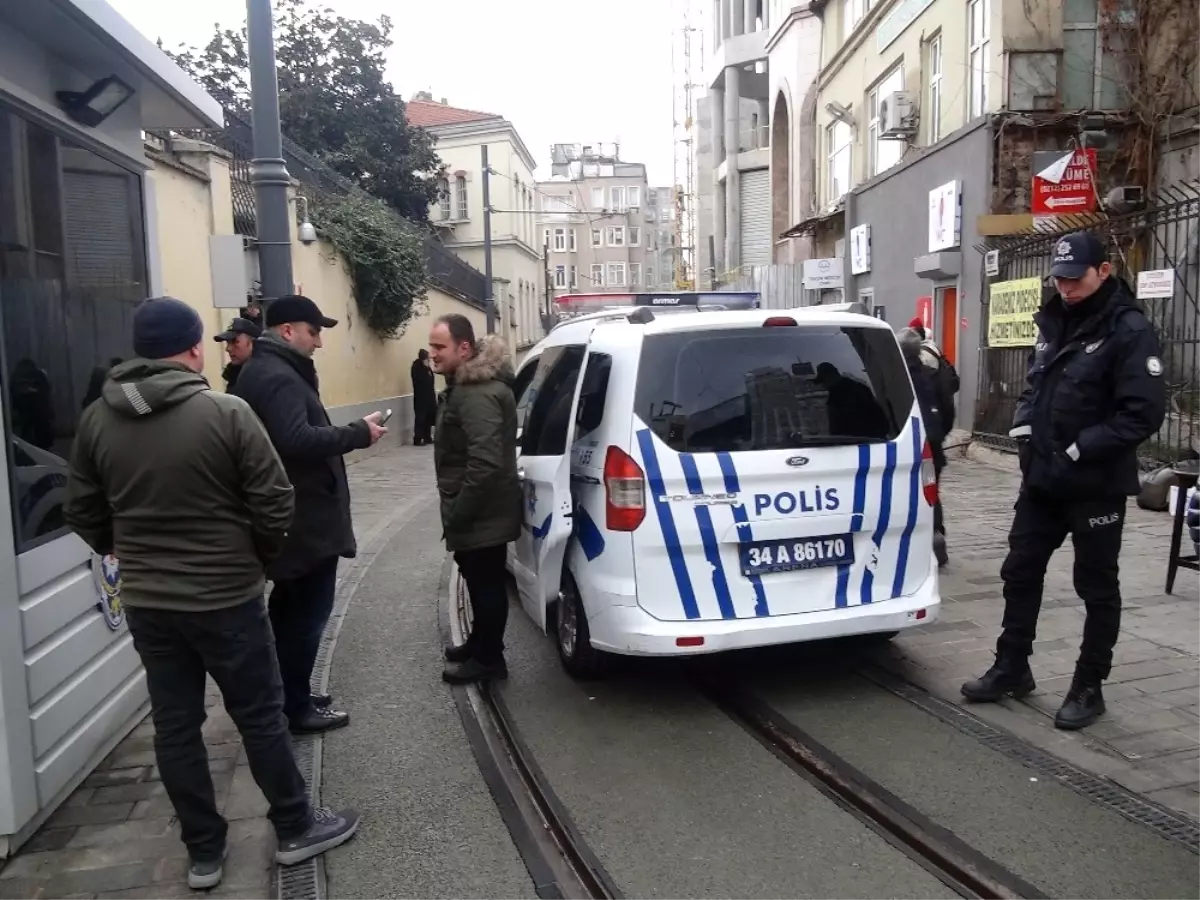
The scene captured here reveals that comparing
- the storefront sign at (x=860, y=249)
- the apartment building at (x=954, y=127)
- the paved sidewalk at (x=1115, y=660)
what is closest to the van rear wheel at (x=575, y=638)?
the paved sidewalk at (x=1115, y=660)

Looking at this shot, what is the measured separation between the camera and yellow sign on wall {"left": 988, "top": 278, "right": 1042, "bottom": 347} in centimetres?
1185

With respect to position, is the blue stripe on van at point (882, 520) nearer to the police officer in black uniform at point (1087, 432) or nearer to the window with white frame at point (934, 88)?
the police officer in black uniform at point (1087, 432)

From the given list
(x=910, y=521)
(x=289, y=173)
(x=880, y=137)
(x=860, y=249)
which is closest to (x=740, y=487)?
(x=910, y=521)

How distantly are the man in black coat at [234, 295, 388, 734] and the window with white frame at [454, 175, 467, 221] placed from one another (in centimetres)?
4610

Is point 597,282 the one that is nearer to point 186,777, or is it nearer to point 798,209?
point 798,209

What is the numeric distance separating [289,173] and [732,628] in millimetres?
12404

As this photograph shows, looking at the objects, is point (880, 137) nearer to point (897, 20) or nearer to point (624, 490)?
point (897, 20)

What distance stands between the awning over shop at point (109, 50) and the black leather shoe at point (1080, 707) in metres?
4.83

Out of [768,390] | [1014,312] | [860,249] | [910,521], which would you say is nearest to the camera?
[768,390]

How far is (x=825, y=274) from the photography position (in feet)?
69.5

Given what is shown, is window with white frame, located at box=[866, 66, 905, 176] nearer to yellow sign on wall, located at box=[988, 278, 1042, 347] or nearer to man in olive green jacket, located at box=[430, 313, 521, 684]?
yellow sign on wall, located at box=[988, 278, 1042, 347]

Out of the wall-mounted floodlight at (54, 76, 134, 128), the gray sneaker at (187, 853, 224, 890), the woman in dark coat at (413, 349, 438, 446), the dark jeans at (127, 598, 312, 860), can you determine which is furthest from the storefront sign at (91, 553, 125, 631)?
the woman in dark coat at (413, 349, 438, 446)

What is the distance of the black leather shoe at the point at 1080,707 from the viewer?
4.31 metres

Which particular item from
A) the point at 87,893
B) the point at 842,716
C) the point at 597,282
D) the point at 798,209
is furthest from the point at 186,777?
the point at 597,282
